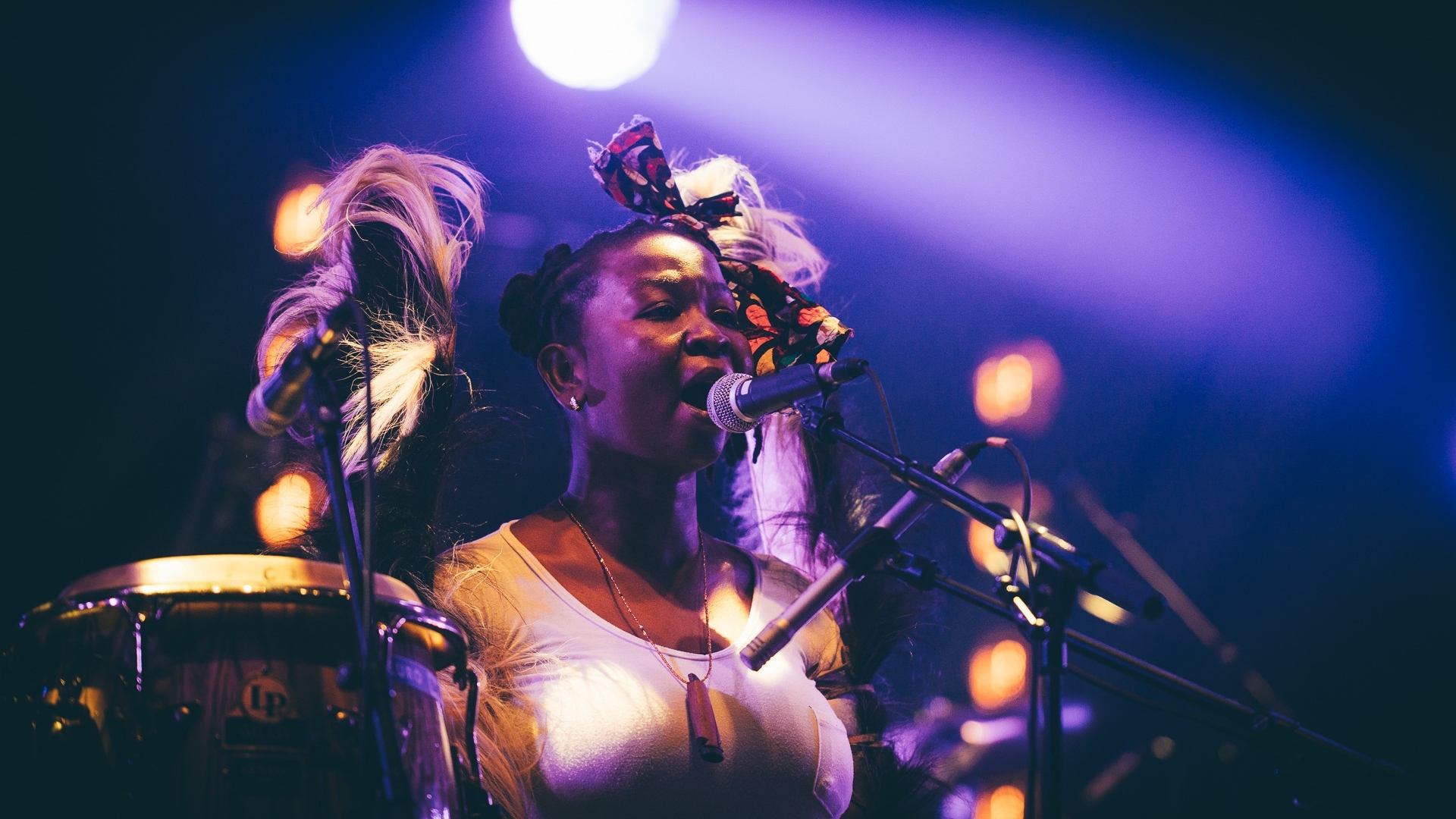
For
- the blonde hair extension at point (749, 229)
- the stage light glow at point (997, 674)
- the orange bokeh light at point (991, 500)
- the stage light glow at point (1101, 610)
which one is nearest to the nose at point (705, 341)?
the blonde hair extension at point (749, 229)

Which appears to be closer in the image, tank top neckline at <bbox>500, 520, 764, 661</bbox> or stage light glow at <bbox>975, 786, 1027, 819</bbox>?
tank top neckline at <bbox>500, 520, 764, 661</bbox>

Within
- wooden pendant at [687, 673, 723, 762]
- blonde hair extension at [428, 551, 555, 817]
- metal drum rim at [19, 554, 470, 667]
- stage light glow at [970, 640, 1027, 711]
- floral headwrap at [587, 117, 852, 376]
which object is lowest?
stage light glow at [970, 640, 1027, 711]

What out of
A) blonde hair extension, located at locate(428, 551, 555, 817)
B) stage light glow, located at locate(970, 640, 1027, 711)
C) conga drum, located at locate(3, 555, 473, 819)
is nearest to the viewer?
conga drum, located at locate(3, 555, 473, 819)

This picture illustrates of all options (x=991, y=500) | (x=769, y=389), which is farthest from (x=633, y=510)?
(x=991, y=500)

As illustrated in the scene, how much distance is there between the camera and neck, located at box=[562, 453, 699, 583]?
2.70 metres

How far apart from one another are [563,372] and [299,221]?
83 cm

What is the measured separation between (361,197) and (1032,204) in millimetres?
3508

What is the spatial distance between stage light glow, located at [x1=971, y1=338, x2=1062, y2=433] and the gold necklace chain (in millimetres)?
3135

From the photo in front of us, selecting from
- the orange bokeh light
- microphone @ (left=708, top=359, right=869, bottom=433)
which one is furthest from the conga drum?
the orange bokeh light

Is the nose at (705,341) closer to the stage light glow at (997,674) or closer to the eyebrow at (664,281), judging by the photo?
the eyebrow at (664,281)

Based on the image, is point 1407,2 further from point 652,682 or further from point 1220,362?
point 652,682

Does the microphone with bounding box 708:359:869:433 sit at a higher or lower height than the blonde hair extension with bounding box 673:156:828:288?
lower

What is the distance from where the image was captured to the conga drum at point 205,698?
138cm

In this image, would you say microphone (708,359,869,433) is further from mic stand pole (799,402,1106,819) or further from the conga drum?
the conga drum
